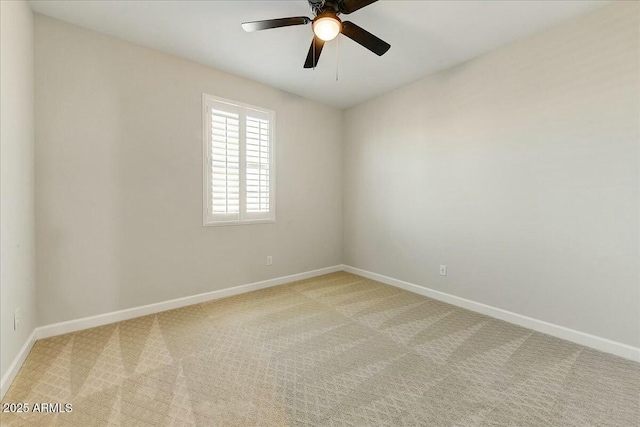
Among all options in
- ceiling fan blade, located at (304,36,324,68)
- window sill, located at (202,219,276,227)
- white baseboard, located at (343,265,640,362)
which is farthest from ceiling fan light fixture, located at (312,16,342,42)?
white baseboard, located at (343,265,640,362)

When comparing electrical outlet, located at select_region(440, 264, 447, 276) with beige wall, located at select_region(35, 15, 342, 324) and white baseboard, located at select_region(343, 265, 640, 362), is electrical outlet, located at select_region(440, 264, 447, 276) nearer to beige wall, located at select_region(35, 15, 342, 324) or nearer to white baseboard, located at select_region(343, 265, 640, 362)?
white baseboard, located at select_region(343, 265, 640, 362)

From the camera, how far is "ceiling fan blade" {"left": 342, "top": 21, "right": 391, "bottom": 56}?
2.01 metres

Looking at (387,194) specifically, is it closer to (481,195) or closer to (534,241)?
(481,195)

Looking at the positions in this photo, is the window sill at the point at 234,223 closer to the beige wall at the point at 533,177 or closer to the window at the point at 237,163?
the window at the point at 237,163

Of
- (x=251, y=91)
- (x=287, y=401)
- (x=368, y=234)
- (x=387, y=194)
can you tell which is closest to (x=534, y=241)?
(x=387, y=194)

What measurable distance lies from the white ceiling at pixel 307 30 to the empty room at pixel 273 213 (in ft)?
0.08

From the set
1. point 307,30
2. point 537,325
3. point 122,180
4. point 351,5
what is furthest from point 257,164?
point 537,325

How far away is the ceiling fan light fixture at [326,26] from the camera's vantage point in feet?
6.09

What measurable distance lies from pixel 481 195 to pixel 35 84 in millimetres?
4325

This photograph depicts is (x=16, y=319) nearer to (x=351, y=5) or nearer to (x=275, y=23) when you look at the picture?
(x=275, y=23)

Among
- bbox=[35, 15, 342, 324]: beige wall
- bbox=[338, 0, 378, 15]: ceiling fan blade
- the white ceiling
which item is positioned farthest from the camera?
bbox=[35, 15, 342, 324]: beige wall

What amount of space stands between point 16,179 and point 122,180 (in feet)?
2.62

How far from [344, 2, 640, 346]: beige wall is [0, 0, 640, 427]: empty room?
0.06 ft

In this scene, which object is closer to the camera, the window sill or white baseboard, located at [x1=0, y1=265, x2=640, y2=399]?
white baseboard, located at [x1=0, y1=265, x2=640, y2=399]
